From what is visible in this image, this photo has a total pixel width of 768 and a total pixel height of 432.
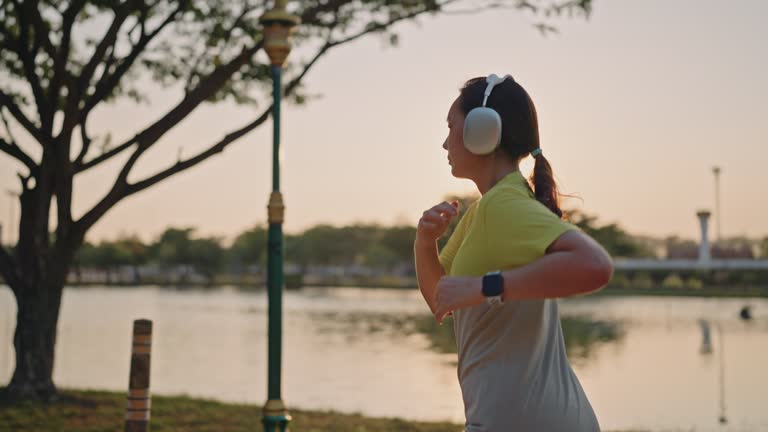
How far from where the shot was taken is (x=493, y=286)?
1955 millimetres

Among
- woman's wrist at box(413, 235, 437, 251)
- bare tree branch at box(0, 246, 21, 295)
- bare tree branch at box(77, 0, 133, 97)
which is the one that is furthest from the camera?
bare tree branch at box(0, 246, 21, 295)

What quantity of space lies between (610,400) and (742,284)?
2563 inches

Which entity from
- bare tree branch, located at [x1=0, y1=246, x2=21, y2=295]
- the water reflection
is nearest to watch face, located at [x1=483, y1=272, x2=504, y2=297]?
bare tree branch, located at [x1=0, y1=246, x2=21, y2=295]

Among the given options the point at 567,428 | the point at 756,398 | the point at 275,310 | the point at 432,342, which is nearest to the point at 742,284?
the point at 432,342

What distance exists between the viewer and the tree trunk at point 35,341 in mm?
Result: 11312

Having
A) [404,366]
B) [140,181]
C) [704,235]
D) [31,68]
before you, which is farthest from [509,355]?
[704,235]

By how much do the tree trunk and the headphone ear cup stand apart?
33.4 feet

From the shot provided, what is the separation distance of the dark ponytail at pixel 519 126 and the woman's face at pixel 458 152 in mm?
29

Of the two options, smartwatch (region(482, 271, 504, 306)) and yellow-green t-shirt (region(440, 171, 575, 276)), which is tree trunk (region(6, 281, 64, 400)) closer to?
yellow-green t-shirt (region(440, 171, 575, 276))

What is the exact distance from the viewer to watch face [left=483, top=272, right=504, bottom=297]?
1.95m

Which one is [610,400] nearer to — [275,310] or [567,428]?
[275,310]

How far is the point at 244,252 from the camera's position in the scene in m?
130

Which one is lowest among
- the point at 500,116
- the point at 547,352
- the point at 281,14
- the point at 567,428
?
the point at 567,428

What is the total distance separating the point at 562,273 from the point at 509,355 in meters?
0.31
